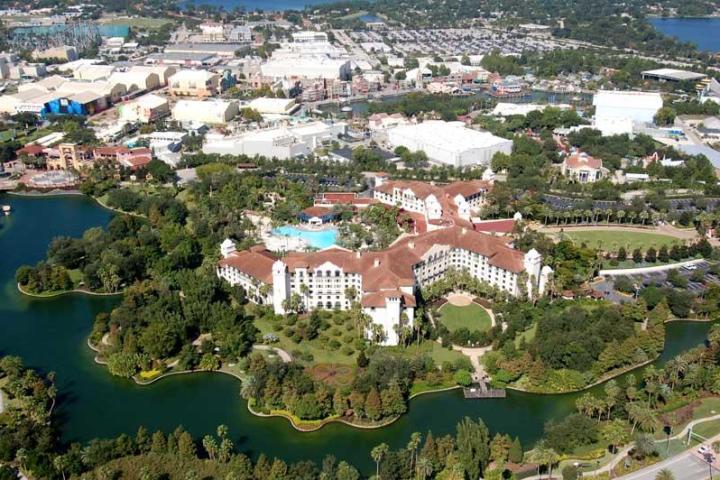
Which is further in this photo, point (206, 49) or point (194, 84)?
point (206, 49)

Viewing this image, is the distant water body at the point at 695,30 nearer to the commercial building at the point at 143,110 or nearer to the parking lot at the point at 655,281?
the parking lot at the point at 655,281

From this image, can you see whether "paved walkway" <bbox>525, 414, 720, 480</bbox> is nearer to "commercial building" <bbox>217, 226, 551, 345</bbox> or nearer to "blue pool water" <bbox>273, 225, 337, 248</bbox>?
"commercial building" <bbox>217, 226, 551, 345</bbox>

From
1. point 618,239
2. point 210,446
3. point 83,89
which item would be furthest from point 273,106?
point 210,446

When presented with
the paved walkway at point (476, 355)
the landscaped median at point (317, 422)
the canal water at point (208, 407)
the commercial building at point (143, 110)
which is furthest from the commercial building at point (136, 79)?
the landscaped median at point (317, 422)

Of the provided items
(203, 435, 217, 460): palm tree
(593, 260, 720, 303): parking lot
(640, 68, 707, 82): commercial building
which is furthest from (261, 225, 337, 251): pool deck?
(640, 68, 707, 82): commercial building

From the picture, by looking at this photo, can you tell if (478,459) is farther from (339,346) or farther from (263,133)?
(263,133)

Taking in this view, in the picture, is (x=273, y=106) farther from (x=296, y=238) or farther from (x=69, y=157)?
(x=296, y=238)
